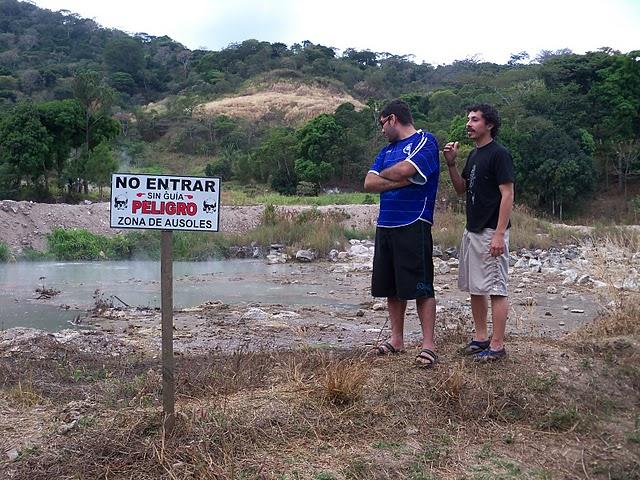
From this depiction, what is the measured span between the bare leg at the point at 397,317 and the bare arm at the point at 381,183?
26.9 inches

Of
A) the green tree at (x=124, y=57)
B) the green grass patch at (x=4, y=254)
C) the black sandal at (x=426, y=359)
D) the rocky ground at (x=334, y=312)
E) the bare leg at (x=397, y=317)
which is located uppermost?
the green tree at (x=124, y=57)

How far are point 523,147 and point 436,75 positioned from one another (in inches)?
1858

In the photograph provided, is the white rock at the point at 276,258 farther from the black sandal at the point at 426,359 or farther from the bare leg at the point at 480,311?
the black sandal at the point at 426,359

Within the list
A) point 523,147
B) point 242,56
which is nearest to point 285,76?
point 242,56

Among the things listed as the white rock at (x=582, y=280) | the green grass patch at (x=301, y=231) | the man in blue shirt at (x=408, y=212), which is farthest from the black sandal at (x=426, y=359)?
the green grass patch at (x=301, y=231)

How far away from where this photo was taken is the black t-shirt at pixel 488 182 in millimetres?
4075

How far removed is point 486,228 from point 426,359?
2.76ft

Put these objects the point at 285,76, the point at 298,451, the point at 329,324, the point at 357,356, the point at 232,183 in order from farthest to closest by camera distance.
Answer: the point at 285,76 < the point at 232,183 < the point at 329,324 < the point at 357,356 < the point at 298,451

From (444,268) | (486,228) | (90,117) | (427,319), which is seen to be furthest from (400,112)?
(90,117)

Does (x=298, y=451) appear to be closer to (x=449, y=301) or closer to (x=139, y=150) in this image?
(x=449, y=301)

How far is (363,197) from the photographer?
2656 centimetres

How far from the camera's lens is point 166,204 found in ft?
10.3

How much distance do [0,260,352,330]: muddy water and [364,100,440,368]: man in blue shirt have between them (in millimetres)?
5011

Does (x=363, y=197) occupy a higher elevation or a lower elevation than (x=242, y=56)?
lower
